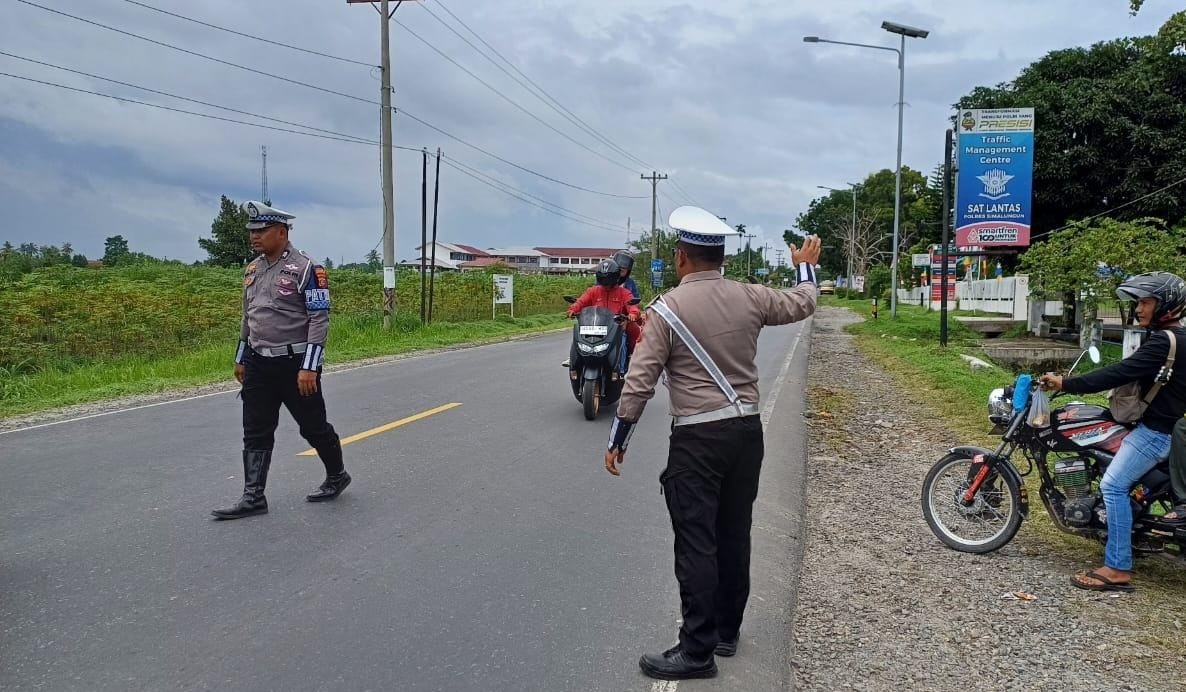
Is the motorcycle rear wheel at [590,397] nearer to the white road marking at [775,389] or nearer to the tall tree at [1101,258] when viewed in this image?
the white road marking at [775,389]

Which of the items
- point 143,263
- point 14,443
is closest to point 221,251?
point 143,263

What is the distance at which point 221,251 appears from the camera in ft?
177

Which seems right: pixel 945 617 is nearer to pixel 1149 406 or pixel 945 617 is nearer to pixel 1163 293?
pixel 1149 406

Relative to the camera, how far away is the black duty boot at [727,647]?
3.68 meters

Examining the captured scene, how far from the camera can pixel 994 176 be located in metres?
21.5

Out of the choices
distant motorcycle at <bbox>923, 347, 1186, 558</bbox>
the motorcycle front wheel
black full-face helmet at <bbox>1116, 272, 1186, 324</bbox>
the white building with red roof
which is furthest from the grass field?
the white building with red roof

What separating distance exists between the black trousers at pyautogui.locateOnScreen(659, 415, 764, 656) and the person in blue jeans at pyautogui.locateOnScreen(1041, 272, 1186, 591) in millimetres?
2197

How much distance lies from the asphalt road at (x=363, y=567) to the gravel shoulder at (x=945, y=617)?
0.20 meters

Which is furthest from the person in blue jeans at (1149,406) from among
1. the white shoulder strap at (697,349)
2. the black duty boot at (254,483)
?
the black duty boot at (254,483)

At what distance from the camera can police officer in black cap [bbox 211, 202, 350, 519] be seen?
5418mm

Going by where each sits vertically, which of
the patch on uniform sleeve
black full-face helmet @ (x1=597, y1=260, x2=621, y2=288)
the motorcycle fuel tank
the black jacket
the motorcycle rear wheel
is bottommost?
the motorcycle rear wheel

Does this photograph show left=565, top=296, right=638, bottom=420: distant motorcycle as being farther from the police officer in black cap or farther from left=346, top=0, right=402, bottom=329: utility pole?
left=346, top=0, right=402, bottom=329: utility pole

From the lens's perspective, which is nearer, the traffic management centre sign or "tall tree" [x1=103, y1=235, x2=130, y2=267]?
the traffic management centre sign

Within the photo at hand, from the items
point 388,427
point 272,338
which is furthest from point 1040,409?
point 388,427
